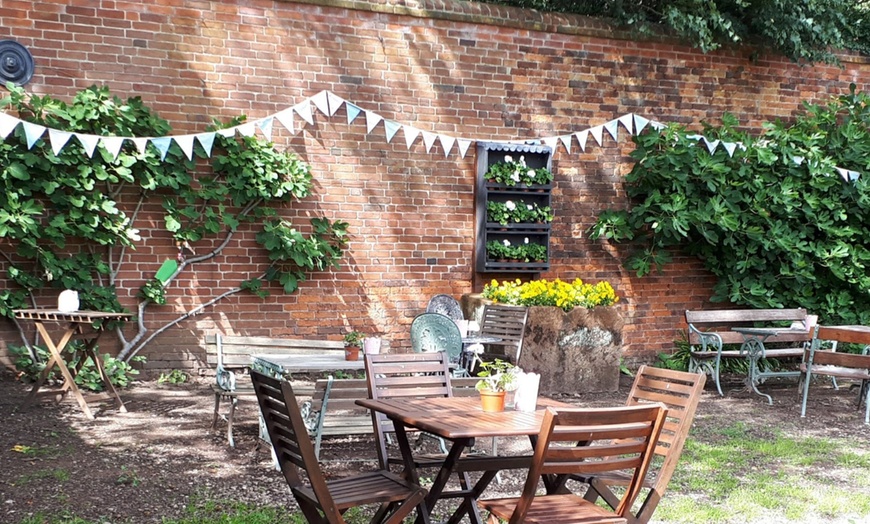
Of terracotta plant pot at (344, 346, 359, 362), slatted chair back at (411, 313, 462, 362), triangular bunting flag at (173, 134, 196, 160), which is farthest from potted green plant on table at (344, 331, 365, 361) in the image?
triangular bunting flag at (173, 134, 196, 160)

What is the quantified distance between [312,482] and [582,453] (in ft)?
3.26

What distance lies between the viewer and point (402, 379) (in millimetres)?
4484

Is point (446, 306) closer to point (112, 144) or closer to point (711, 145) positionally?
point (711, 145)

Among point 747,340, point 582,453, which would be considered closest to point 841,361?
point 747,340

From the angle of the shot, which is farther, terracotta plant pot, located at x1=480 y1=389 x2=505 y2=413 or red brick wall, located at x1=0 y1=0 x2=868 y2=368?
red brick wall, located at x1=0 y1=0 x2=868 y2=368

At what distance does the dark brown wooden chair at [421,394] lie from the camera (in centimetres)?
397

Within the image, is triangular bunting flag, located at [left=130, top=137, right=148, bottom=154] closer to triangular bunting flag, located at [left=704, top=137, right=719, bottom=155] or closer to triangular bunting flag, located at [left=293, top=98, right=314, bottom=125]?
triangular bunting flag, located at [left=293, top=98, right=314, bottom=125]

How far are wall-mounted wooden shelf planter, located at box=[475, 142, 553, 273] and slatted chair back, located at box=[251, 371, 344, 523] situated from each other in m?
5.53

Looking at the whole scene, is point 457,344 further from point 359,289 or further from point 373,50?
point 373,50

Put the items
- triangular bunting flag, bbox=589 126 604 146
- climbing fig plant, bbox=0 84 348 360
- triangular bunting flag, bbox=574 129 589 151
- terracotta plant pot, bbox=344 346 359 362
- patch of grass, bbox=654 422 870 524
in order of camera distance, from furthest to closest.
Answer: triangular bunting flag, bbox=589 126 604 146
triangular bunting flag, bbox=574 129 589 151
climbing fig plant, bbox=0 84 348 360
terracotta plant pot, bbox=344 346 359 362
patch of grass, bbox=654 422 870 524

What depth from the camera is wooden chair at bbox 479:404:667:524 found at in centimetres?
312

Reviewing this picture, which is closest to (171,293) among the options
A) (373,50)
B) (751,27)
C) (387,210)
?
(387,210)

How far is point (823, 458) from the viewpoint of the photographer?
6.14 metres

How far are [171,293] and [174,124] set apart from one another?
1520 mm
